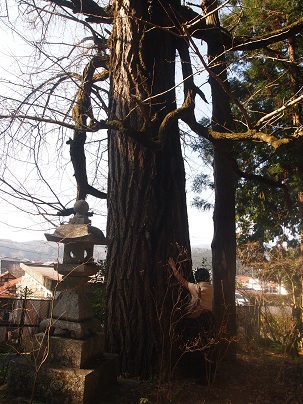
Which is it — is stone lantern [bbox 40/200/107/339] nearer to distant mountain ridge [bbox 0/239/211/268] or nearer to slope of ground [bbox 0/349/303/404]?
distant mountain ridge [bbox 0/239/211/268]

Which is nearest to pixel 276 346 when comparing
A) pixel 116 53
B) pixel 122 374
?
pixel 122 374

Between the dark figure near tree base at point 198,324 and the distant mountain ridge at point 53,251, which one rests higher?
the distant mountain ridge at point 53,251

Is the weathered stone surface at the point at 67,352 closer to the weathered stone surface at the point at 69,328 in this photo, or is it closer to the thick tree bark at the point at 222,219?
the weathered stone surface at the point at 69,328

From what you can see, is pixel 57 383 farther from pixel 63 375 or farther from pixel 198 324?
pixel 198 324

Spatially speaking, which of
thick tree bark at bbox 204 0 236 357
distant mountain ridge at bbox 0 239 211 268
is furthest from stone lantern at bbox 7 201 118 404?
thick tree bark at bbox 204 0 236 357

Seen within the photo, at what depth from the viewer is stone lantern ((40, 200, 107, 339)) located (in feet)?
12.1

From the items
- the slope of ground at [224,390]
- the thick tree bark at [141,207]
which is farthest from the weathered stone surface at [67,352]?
the thick tree bark at [141,207]

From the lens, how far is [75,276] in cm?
381

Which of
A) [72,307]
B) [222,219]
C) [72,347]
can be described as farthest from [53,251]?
[222,219]

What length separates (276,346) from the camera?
25.2ft

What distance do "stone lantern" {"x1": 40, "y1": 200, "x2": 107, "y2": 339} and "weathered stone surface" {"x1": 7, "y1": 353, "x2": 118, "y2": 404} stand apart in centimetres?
38

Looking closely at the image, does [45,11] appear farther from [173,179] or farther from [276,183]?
[276,183]

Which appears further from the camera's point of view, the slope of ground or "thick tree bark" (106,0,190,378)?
"thick tree bark" (106,0,190,378)

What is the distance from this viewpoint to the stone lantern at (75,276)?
12.1 ft
